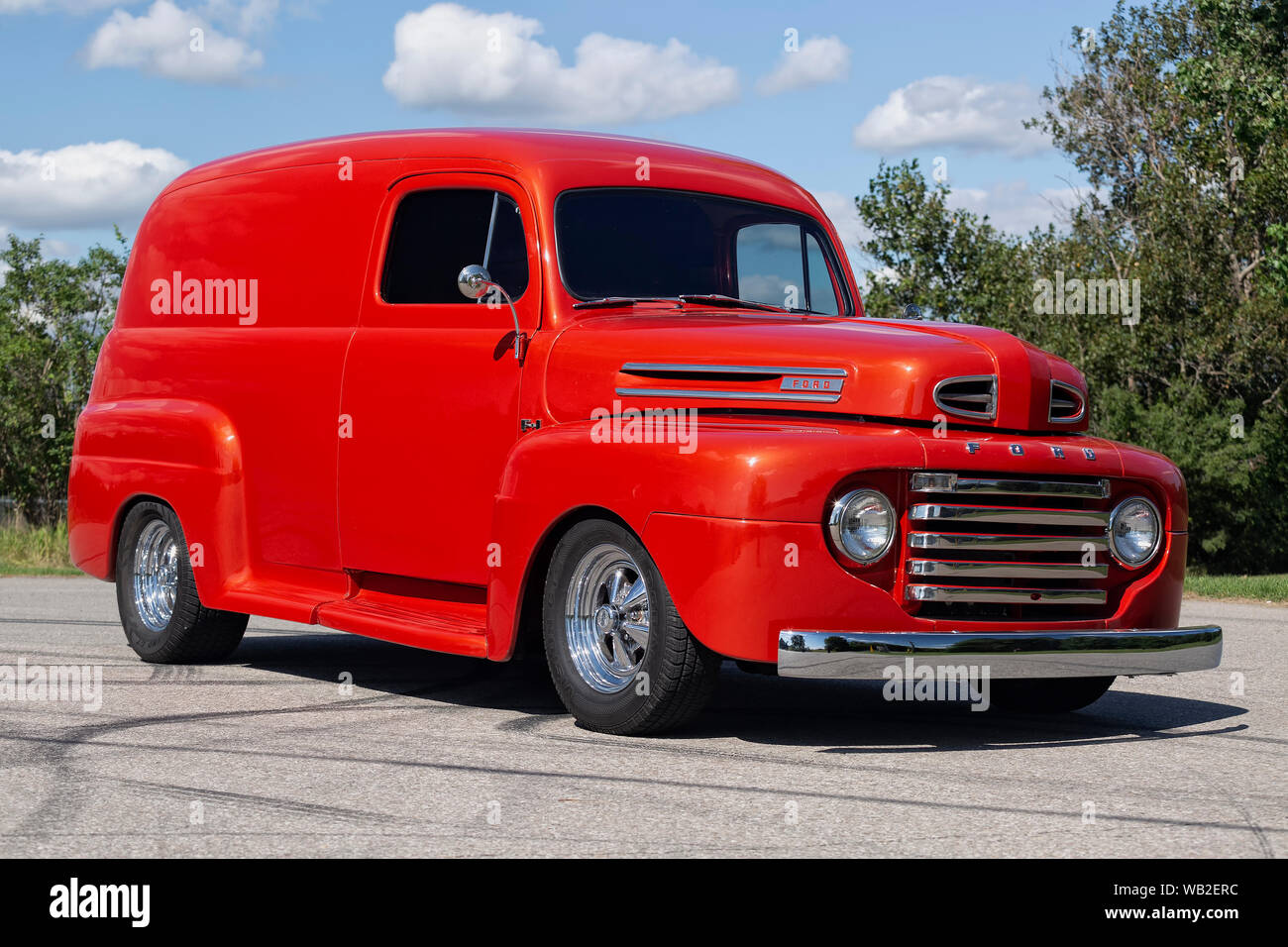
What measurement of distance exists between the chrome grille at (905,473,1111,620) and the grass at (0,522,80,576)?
44.0ft

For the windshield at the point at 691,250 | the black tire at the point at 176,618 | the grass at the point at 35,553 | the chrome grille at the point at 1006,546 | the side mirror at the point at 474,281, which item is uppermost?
the windshield at the point at 691,250

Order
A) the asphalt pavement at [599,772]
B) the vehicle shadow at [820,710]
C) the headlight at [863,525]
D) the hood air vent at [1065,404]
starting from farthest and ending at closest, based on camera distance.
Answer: the hood air vent at [1065,404] < the vehicle shadow at [820,710] < the headlight at [863,525] < the asphalt pavement at [599,772]

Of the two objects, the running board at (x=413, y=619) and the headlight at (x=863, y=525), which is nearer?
the headlight at (x=863, y=525)

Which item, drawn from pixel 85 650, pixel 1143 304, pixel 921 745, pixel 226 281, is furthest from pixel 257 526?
pixel 1143 304

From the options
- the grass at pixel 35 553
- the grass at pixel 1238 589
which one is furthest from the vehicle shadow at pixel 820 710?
the grass at pixel 35 553

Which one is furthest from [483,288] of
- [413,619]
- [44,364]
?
[44,364]

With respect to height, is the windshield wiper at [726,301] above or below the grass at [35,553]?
above

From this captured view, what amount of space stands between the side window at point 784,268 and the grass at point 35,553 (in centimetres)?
1171

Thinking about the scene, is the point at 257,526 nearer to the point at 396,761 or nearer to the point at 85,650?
the point at 85,650

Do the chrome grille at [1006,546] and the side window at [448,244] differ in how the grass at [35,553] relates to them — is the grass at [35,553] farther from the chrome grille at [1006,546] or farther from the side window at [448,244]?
the chrome grille at [1006,546]

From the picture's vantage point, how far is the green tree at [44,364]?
34.9m

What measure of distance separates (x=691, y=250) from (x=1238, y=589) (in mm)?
10539

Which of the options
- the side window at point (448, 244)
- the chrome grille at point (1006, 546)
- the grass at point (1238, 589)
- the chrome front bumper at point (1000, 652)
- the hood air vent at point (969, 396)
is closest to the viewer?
the chrome front bumper at point (1000, 652)

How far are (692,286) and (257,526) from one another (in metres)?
2.57
